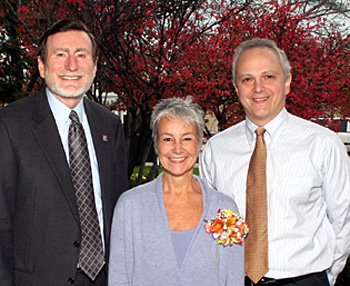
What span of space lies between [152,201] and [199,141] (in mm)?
566

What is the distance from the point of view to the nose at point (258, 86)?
3271 millimetres

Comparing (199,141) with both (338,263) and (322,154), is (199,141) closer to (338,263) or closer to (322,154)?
(322,154)

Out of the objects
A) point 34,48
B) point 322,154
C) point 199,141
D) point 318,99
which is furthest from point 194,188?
point 318,99

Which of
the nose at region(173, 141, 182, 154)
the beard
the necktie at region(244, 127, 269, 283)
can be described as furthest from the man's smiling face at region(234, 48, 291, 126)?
the beard

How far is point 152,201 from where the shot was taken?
297cm

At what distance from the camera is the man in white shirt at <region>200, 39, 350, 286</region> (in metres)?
3.06

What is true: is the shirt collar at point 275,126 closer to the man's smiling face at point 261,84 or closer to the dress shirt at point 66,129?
the man's smiling face at point 261,84

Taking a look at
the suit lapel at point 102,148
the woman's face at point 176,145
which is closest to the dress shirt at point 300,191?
the woman's face at point 176,145

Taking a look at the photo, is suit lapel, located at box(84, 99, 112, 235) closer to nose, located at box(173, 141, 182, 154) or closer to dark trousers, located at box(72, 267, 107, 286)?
dark trousers, located at box(72, 267, 107, 286)

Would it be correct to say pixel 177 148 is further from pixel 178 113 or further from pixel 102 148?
pixel 102 148

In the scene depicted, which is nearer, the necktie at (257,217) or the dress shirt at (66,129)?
the necktie at (257,217)

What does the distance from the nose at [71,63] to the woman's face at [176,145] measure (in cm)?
82

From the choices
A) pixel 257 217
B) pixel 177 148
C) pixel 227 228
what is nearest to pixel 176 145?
pixel 177 148

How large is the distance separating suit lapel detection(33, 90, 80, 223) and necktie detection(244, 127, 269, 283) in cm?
127
